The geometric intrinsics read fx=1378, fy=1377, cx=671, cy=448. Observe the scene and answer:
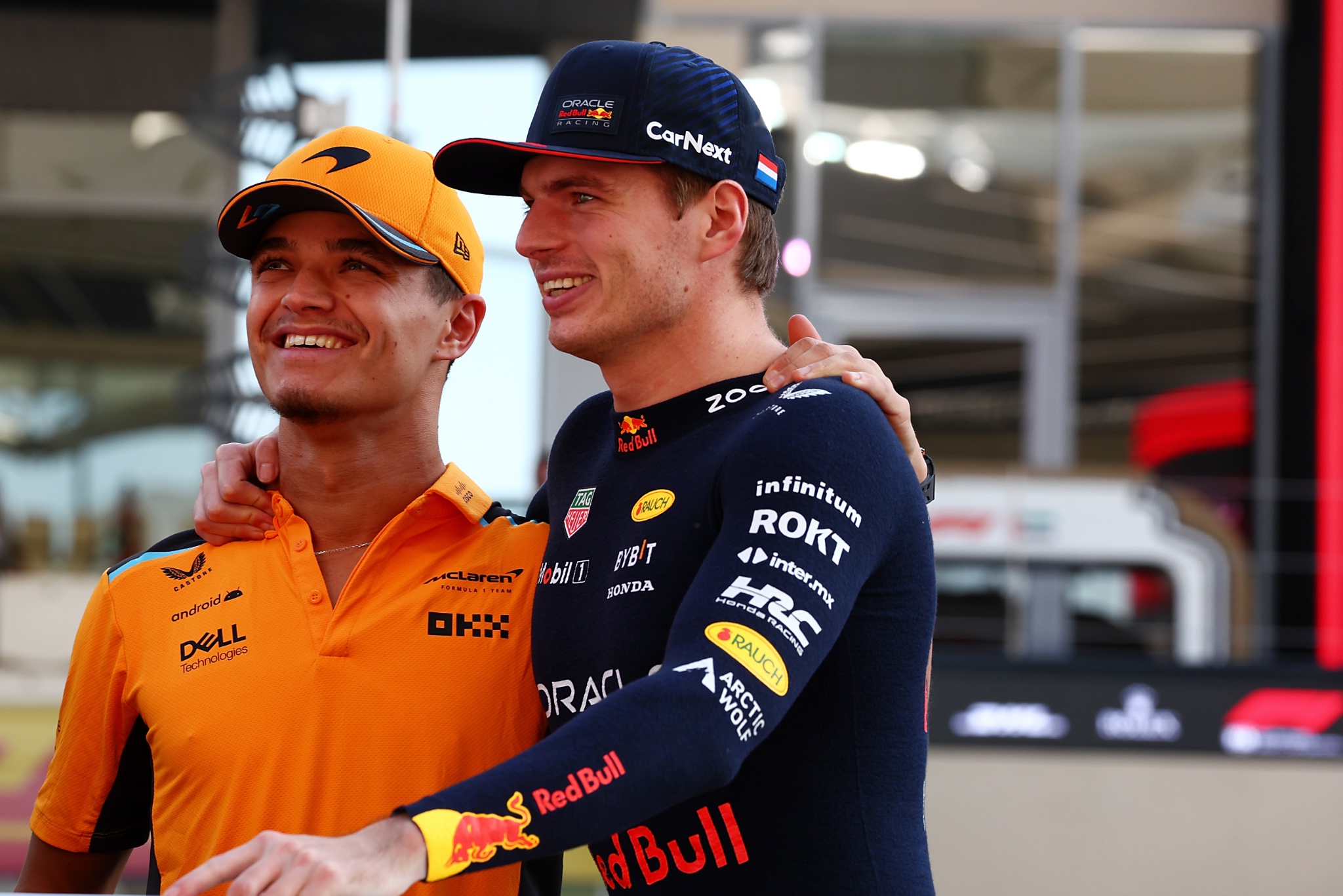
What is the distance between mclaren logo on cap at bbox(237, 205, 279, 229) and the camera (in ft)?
5.95

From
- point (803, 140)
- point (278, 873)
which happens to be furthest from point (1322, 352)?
point (278, 873)

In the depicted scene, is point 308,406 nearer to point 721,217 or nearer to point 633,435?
point 633,435

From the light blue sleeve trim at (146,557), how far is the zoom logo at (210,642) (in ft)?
0.57

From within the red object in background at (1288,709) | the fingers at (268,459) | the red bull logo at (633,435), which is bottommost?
the red object in background at (1288,709)

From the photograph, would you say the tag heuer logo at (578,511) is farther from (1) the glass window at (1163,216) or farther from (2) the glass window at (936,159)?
(1) the glass window at (1163,216)

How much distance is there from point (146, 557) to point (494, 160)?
75cm

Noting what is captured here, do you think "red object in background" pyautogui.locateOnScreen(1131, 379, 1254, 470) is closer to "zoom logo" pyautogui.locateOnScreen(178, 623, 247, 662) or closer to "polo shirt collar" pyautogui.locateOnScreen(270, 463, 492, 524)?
"polo shirt collar" pyautogui.locateOnScreen(270, 463, 492, 524)

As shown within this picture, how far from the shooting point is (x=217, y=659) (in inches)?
69.8

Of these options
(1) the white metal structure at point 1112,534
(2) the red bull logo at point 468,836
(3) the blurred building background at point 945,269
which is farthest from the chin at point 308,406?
(1) the white metal structure at point 1112,534

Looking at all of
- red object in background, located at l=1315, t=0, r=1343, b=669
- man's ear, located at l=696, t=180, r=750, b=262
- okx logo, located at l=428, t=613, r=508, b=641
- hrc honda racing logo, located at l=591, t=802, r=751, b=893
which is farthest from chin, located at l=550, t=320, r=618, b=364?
red object in background, located at l=1315, t=0, r=1343, b=669

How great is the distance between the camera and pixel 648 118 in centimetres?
157

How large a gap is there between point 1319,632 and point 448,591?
26.1 feet

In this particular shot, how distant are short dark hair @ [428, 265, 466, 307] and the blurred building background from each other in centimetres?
457

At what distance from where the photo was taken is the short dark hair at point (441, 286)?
191 centimetres
